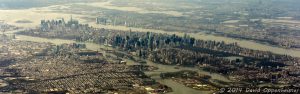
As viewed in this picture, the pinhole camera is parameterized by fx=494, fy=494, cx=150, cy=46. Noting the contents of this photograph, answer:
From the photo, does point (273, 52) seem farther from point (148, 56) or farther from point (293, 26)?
point (293, 26)

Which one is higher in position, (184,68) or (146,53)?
(146,53)

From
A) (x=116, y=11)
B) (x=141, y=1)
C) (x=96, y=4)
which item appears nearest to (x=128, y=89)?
(x=116, y=11)

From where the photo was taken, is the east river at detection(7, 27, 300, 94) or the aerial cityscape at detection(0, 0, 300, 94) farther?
the aerial cityscape at detection(0, 0, 300, 94)

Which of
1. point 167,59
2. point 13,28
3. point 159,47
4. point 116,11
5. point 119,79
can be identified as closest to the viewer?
point 119,79

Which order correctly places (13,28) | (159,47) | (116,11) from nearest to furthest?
1. (159,47)
2. (13,28)
3. (116,11)

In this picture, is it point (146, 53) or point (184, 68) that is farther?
point (146, 53)

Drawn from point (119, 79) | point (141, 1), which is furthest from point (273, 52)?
point (141, 1)

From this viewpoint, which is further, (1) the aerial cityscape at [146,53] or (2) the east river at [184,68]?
(1) the aerial cityscape at [146,53]

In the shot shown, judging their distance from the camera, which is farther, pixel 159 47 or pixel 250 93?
pixel 159 47
